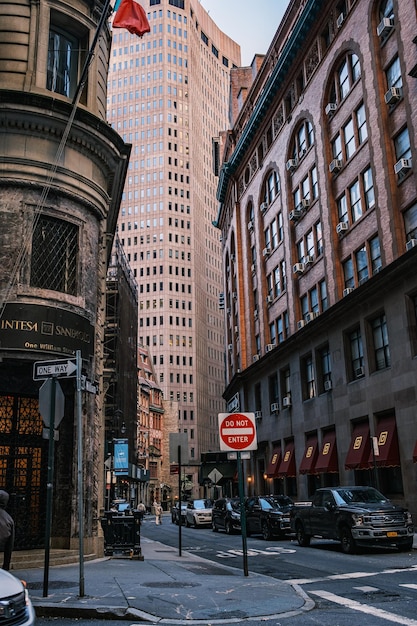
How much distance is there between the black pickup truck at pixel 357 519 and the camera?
1595 cm

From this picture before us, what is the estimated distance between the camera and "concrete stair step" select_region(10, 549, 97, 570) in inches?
510

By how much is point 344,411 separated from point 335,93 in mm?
17176

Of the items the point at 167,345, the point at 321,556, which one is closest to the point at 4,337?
the point at 321,556

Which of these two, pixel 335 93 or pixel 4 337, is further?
pixel 335 93

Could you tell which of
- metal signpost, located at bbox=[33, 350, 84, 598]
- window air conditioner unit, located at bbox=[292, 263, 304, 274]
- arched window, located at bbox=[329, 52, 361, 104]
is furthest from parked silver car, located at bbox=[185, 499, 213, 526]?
metal signpost, located at bbox=[33, 350, 84, 598]

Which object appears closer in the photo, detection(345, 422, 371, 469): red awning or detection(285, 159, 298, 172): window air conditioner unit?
detection(345, 422, 371, 469): red awning

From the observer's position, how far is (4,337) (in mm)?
14211

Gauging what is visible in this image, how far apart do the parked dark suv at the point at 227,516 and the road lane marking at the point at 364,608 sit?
18.3m

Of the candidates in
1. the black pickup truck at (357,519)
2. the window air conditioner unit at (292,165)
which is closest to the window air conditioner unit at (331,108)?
the window air conditioner unit at (292,165)

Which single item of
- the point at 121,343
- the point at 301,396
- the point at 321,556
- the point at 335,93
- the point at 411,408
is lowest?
the point at 321,556

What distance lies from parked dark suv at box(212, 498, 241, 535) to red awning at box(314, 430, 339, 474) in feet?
17.7

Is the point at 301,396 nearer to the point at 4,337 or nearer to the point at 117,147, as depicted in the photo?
the point at 117,147

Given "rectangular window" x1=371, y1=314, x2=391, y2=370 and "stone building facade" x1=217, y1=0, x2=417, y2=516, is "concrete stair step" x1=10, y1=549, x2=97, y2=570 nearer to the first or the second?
"stone building facade" x1=217, y1=0, x2=417, y2=516

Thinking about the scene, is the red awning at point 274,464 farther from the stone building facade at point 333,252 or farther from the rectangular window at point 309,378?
the rectangular window at point 309,378
